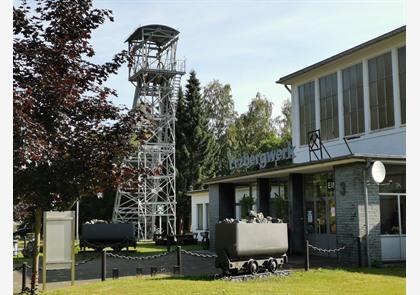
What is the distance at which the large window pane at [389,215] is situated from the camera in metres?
18.3

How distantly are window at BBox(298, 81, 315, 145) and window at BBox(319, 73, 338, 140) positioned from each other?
0.70m

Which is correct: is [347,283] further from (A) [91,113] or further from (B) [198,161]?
(B) [198,161]

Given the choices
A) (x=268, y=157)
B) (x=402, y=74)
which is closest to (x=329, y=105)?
(x=268, y=157)

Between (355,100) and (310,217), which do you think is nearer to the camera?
(310,217)

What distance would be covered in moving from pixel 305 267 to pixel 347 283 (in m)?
2.79

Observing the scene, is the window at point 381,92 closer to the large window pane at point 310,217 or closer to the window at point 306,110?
the window at point 306,110

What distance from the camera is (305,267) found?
53.7 ft

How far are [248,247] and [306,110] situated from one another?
42.9 ft

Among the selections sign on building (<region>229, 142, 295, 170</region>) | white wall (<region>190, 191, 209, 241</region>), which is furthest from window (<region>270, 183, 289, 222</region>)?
white wall (<region>190, 191, 209, 241</region>)

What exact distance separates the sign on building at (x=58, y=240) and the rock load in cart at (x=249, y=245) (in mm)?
4632

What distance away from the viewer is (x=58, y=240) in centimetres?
1134

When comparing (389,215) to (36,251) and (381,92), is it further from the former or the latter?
(36,251)

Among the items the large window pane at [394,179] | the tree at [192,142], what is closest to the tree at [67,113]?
the large window pane at [394,179]

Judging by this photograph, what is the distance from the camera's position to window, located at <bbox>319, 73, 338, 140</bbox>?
24547 mm
